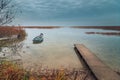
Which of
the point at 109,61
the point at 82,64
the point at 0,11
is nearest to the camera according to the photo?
the point at 0,11

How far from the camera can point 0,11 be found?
8523 mm

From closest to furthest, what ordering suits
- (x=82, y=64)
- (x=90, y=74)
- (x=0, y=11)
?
1. (x=0, y=11)
2. (x=90, y=74)
3. (x=82, y=64)

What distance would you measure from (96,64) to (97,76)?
336cm

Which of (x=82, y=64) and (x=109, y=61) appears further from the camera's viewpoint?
(x=109, y=61)

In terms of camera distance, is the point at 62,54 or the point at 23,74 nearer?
the point at 23,74

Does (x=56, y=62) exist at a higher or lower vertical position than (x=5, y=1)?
lower

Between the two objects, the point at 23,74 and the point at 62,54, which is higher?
the point at 23,74

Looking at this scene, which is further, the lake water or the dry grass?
the lake water

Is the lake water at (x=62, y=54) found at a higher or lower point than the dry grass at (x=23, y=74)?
lower

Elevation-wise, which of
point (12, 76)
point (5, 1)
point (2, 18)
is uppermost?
point (5, 1)

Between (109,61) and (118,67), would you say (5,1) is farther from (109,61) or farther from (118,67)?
(109,61)

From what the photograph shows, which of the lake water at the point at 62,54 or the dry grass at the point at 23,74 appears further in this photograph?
the lake water at the point at 62,54

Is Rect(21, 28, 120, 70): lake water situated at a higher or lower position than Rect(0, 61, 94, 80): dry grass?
lower

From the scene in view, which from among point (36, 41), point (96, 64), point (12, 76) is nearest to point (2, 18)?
point (12, 76)
